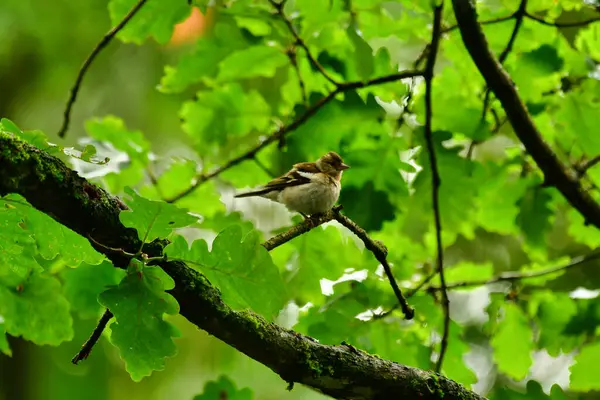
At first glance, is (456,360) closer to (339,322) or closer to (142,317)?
(339,322)

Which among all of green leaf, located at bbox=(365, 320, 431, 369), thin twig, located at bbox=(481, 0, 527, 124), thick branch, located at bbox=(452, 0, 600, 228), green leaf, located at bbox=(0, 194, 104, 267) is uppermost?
thin twig, located at bbox=(481, 0, 527, 124)

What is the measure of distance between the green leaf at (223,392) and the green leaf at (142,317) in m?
1.04

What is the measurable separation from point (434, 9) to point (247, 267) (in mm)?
1773

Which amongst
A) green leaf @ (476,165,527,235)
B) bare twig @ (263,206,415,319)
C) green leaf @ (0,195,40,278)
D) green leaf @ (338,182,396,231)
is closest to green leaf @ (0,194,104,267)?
green leaf @ (0,195,40,278)

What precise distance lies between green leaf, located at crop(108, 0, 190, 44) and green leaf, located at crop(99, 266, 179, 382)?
1.78 m

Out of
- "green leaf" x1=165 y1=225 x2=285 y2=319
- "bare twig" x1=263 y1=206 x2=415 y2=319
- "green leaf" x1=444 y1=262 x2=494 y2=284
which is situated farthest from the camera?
"green leaf" x1=444 y1=262 x2=494 y2=284

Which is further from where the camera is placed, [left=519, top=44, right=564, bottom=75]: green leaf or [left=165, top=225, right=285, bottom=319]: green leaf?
[left=519, top=44, right=564, bottom=75]: green leaf

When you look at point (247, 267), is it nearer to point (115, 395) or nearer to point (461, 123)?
point (461, 123)

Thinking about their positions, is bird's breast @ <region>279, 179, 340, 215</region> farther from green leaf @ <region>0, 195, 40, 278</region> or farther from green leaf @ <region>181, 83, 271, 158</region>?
green leaf @ <region>0, 195, 40, 278</region>

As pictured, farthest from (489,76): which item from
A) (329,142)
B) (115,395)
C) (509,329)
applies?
(115,395)

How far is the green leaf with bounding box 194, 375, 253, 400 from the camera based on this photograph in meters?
2.76

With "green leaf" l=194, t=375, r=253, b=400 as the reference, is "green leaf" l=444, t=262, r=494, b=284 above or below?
above

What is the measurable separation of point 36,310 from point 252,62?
1.51 m

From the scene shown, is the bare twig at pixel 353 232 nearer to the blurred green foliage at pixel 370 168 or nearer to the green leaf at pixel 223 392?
the blurred green foliage at pixel 370 168
